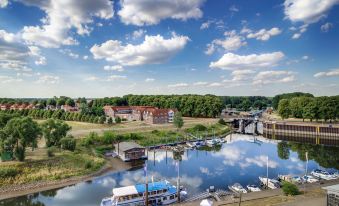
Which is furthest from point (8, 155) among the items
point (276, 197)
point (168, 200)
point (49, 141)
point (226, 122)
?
point (226, 122)

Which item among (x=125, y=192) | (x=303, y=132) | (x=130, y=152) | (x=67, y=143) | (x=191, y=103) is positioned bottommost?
(x=125, y=192)

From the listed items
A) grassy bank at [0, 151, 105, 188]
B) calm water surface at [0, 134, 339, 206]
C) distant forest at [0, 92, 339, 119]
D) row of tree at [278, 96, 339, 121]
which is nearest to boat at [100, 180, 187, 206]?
calm water surface at [0, 134, 339, 206]

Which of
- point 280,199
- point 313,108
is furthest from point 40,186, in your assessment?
point 313,108

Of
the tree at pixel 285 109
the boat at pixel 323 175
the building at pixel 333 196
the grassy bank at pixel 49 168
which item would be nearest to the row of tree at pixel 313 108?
the tree at pixel 285 109

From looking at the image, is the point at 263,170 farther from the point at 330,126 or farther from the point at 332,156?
the point at 330,126

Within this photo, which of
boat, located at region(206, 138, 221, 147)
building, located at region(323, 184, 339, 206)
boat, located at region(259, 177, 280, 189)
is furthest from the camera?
boat, located at region(206, 138, 221, 147)

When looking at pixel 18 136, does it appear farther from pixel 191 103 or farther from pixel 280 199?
pixel 191 103

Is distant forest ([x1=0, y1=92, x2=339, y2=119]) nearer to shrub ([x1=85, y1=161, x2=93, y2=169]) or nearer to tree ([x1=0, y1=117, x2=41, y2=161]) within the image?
shrub ([x1=85, y1=161, x2=93, y2=169])
